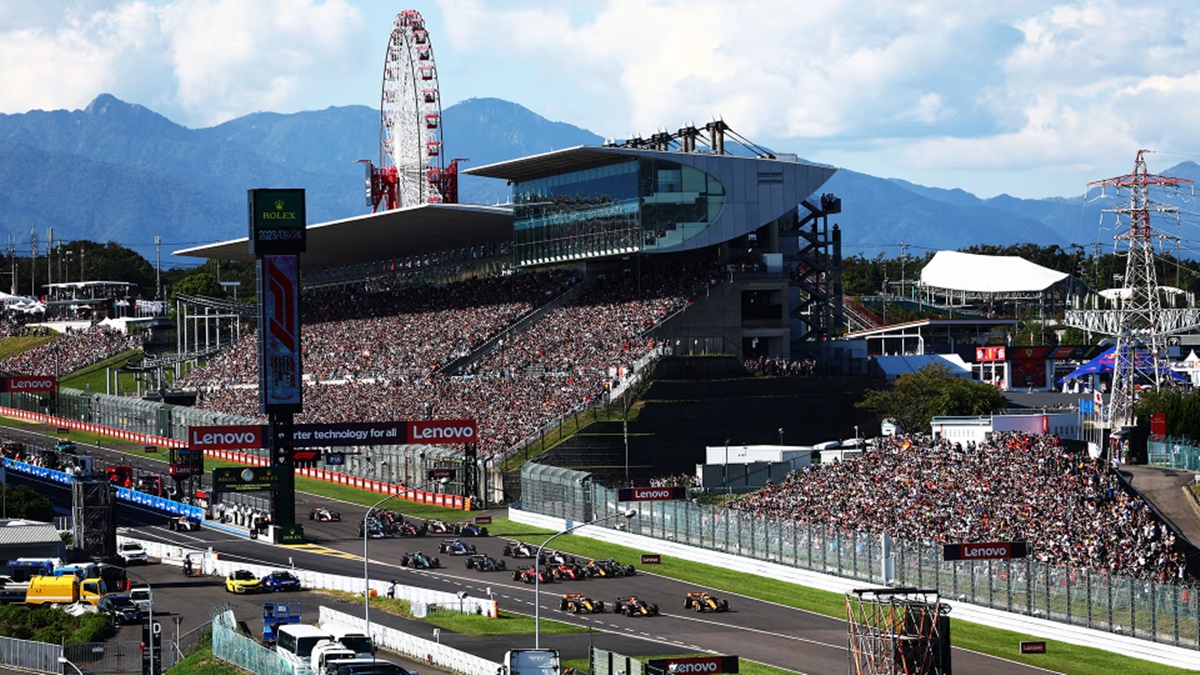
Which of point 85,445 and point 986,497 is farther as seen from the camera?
point 85,445

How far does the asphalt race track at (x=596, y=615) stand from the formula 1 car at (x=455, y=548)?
0.76m

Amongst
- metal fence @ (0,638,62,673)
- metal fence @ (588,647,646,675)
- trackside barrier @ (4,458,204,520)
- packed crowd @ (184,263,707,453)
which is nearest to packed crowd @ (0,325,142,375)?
packed crowd @ (184,263,707,453)

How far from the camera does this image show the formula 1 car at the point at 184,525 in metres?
91.8

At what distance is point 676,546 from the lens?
79.9 metres

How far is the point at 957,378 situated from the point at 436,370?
3633 centimetres

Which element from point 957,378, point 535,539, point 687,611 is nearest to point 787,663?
point 687,611

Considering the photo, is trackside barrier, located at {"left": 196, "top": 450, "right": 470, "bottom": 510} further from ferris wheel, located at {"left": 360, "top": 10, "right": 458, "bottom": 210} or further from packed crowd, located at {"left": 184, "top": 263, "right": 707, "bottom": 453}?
ferris wheel, located at {"left": 360, "top": 10, "right": 458, "bottom": 210}

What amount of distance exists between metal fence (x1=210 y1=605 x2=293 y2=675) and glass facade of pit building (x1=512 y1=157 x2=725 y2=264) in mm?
65472

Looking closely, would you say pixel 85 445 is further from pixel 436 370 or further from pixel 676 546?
pixel 676 546

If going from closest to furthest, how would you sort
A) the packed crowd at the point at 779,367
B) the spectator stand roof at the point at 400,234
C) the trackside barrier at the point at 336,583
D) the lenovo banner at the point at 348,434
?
the trackside barrier at the point at 336,583, the lenovo banner at the point at 348,434, the packed crowd at the point at 779,367, the spectator stand roof at the point at 400,234

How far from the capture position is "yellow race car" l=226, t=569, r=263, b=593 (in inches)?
2778

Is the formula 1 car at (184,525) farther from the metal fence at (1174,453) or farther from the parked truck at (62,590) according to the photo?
the metal fence at (1174,453)

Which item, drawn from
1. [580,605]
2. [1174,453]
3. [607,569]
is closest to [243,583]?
[580,605]

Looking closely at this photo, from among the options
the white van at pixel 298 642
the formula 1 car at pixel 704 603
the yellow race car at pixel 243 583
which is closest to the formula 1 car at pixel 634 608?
the formula 1 car at pixel 704 603
